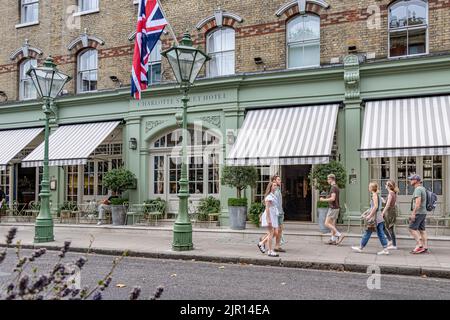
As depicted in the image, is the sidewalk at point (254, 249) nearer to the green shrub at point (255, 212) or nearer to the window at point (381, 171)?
the green shrub at point (255, 212)

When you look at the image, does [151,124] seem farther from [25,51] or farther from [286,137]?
[25,51]

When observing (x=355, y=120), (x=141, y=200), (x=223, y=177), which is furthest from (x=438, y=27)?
(x=141, y=200)

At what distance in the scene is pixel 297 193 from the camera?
1488cm

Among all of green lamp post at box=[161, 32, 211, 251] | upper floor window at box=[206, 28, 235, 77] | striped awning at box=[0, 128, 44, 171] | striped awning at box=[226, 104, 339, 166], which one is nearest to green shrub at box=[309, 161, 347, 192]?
striped awning at box=[226, 104, 339, 166]

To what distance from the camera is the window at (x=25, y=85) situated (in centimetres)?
1917

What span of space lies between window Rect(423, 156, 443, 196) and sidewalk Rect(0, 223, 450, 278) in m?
2.00

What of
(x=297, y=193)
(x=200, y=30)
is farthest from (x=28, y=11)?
(x=297, y=193)

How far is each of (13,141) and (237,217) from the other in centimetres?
1036

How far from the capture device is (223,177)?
13883 mm

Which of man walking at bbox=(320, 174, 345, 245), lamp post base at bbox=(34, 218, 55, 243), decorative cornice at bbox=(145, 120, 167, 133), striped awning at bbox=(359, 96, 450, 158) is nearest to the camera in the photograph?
man walking at bbox=(320, 174, 345, 245)

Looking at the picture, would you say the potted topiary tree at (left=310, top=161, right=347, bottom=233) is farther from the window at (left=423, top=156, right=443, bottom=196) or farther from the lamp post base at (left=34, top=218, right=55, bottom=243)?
the lamp post base at (left=34, top=218, right=55, bottom=243)

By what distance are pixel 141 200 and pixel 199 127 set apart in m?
3.39

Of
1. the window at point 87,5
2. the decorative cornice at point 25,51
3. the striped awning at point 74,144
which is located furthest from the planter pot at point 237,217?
the decorative cornice at point 25,51

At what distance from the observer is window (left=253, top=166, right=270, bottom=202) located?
1492 cm
